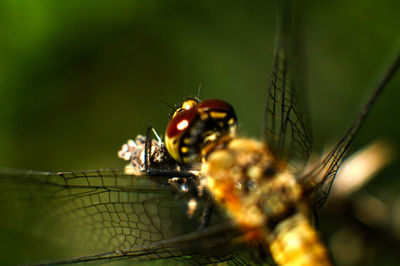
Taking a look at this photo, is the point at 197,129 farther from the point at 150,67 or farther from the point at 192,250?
the point at 150,67

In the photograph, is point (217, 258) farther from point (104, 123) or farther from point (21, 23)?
point (21, 23)

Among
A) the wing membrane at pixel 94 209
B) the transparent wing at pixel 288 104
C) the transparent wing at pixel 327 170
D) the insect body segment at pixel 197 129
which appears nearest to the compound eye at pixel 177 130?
the insect body segment at pixel 197 129

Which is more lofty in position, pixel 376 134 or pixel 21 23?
pixel 21 23

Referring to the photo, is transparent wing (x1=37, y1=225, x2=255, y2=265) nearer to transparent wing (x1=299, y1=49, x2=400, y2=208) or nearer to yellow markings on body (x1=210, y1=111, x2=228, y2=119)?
transparent wing (x1=299, y1=49, x2=400, y2=208)

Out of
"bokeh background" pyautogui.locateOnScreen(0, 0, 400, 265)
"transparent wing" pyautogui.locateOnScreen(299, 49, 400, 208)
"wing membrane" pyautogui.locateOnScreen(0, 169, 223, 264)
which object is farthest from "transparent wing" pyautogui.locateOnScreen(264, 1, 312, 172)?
"bokeh background" pyautogui.locateOnScreen(0, 0, 400, 265)

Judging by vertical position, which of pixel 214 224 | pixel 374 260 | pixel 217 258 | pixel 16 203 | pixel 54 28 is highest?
pixel 54 28

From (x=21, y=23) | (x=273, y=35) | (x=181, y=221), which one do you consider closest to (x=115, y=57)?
(x=21, y=23)
